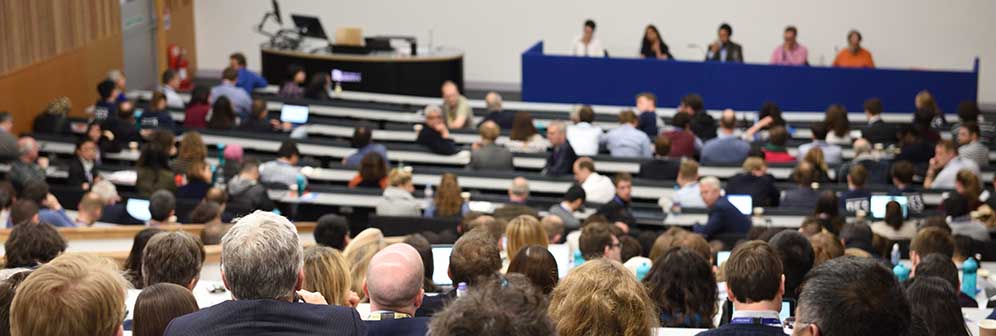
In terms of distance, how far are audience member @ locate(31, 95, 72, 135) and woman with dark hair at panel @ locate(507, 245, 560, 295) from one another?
31.4 ft

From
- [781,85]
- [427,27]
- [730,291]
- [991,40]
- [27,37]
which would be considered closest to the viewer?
[730,291]

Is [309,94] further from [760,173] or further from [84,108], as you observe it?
[760,173]

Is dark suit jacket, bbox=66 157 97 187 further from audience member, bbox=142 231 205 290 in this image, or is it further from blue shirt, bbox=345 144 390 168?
audience member, bbox=142 231 205 290

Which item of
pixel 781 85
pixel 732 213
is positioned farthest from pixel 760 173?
pixel 781 85

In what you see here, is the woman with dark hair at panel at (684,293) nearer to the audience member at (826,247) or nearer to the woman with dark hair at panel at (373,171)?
the audience member at (826,247)

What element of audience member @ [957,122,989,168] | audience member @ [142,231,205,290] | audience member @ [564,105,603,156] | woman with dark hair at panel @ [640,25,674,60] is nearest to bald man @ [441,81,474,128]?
audience member @ [564,105,603,156]

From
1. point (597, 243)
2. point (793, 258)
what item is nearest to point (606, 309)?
point (793, 258)

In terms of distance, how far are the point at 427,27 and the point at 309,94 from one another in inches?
188

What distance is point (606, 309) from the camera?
12.6 ft

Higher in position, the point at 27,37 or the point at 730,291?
the point at 27,37

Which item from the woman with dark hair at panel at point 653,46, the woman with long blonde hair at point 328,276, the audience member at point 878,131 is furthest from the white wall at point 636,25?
the woman with long blonde hair at point 328,276

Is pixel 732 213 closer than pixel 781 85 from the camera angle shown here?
Yes

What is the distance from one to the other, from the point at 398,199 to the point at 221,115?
12.8ft

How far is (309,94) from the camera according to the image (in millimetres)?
15211
